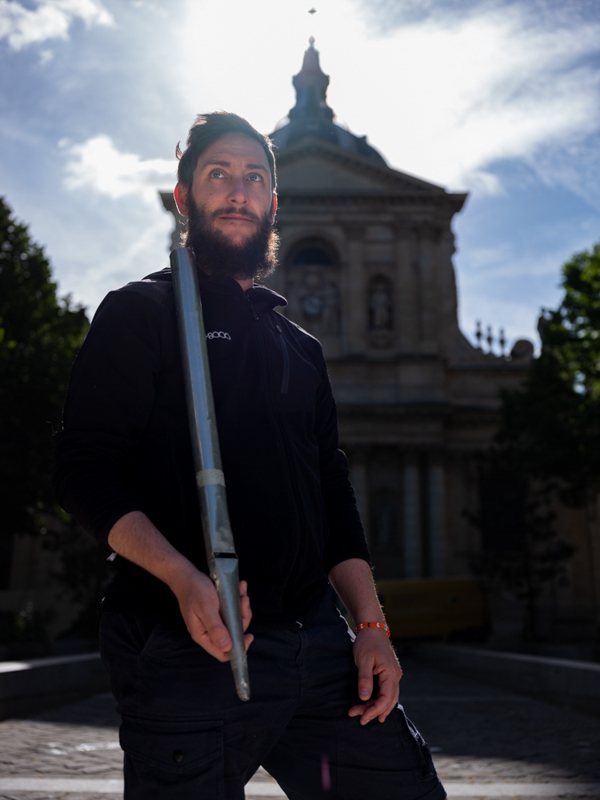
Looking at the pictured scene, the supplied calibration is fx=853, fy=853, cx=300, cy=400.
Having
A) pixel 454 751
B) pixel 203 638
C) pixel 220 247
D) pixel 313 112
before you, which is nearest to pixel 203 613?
pixel 203 638

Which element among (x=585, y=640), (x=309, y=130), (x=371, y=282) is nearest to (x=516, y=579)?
(x=585, y=640)

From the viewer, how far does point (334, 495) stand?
2520 millimetres

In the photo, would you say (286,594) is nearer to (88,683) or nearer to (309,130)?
(88,683)

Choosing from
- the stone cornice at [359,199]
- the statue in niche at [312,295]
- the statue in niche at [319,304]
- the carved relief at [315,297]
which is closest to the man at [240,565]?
the carved relief at [315,297]

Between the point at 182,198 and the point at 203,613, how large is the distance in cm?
127

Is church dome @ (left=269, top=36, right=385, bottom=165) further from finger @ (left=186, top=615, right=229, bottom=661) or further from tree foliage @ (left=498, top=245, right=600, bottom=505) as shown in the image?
finger @ (left=186, top=615, right=229, bottom=661)

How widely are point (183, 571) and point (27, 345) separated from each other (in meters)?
23.9

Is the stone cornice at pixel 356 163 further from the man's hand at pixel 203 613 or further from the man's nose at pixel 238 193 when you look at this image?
the man's hand at pixel 203 613

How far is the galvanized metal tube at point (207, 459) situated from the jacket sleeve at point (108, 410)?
11 cm

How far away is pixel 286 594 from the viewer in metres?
2.10

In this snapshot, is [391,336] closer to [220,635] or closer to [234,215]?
[234,215]

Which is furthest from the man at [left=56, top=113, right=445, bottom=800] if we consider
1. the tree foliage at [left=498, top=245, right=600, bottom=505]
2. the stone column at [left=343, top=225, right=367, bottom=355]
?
the stone column at [left=343, top=225, right=367, bottom=355]

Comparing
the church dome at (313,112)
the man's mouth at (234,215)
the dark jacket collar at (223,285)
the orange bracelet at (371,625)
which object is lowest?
the orange bracelet at (371,625)

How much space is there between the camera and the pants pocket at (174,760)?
1828 mm
